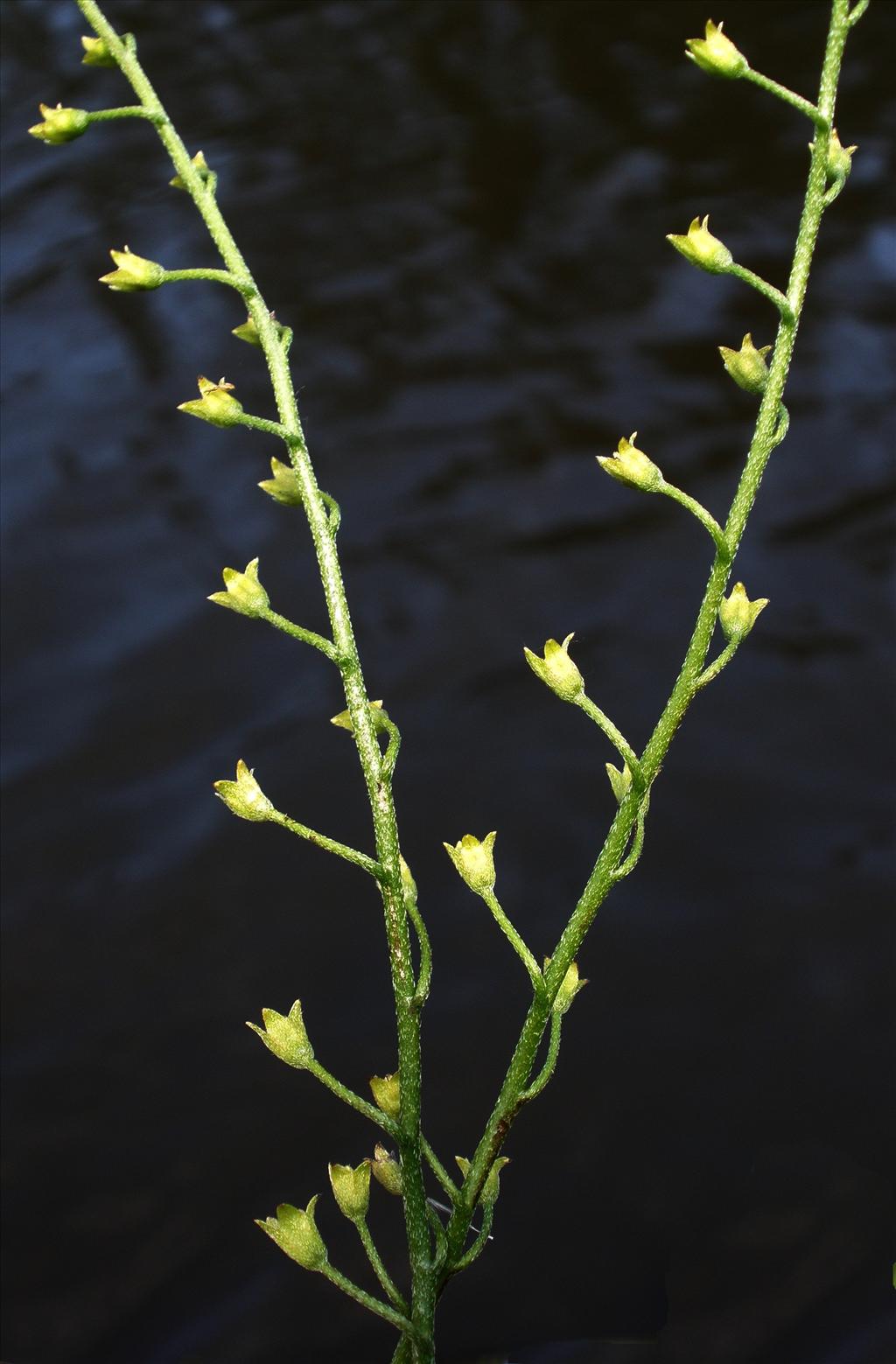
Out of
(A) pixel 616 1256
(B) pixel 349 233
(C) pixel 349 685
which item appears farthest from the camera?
(B) pixel 349 233

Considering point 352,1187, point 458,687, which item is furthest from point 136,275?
point 458,687

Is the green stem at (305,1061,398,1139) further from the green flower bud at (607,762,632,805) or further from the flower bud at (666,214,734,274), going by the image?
the flower bud at (666,214,734,274)

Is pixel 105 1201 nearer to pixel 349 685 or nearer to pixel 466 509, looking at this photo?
pixel 349 685

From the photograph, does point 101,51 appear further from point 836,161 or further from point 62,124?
point 836,161

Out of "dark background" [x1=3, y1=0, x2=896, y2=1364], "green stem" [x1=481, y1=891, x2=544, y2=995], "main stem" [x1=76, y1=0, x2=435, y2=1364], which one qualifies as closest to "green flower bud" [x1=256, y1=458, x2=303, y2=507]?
"main stem" [x1=76, y1=0, x2=435, y2=1364]

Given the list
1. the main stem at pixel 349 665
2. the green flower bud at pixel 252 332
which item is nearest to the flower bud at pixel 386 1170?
the main stem at pixel 349 665

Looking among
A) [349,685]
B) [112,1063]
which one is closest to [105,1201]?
[112,1063]
